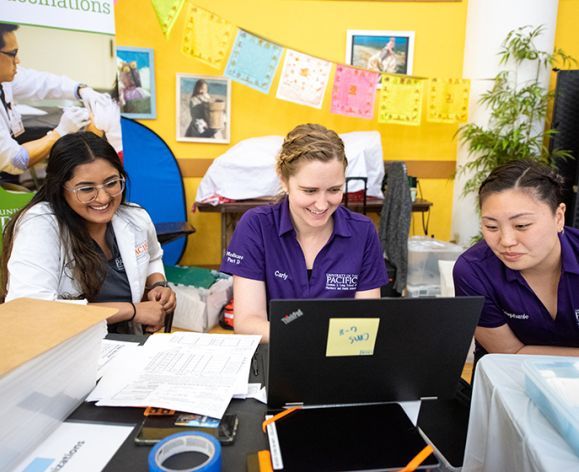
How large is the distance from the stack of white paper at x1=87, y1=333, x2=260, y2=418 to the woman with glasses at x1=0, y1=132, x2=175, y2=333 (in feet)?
1.40

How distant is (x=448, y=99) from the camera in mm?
3354

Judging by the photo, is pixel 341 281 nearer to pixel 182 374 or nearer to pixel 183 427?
pixel 182 374

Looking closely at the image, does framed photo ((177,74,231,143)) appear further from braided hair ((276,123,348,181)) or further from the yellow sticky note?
the yellow sticky note

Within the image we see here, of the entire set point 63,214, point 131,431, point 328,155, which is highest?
point 328,155

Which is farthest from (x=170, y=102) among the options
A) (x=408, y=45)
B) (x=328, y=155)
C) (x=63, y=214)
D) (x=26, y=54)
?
(x=328, y=155)

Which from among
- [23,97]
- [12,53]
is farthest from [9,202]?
[12,53]

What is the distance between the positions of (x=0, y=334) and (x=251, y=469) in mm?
432

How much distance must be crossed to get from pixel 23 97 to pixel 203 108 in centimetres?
183

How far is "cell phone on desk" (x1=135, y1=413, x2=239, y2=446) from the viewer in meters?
0.69

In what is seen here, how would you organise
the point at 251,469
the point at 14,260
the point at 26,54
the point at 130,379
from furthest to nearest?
the point at 26,54 < the point at 14,260 < the point at 130,379 < the point at 251,469

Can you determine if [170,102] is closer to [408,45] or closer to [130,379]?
[408,45]

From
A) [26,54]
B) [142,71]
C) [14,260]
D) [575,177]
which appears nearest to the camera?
[14,260]

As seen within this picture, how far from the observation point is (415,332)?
0.72 m

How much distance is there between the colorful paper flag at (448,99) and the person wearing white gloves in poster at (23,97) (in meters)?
2.38
